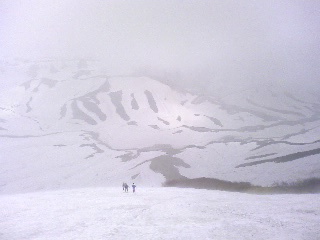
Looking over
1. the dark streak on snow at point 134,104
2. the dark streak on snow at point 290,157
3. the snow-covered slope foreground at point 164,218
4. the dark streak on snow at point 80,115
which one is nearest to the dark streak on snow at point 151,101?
the dark streak on snow at point 134,104

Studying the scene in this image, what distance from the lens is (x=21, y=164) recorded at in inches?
2318

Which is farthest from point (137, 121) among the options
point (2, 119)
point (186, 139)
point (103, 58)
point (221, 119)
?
point (103, 58)

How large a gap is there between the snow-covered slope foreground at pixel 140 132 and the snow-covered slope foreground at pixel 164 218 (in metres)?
14.8

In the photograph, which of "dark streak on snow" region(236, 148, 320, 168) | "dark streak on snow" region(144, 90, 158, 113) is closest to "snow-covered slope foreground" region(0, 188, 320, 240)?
"dark streak on snow" region(236, 148, 320, 168)

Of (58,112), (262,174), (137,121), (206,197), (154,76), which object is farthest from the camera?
(154,76)

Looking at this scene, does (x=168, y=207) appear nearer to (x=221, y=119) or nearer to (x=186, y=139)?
(x=186, y=139)

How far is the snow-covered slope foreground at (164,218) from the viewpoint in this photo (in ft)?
61.3

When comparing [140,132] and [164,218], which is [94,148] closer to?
[140,132]

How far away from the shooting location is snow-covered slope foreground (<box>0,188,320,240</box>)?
1869cm

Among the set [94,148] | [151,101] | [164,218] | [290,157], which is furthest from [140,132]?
[164,218]

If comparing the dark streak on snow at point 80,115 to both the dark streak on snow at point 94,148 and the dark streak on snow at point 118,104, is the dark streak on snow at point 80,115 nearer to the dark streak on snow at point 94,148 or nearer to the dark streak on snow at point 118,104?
the dark streak on snow at point 118,104

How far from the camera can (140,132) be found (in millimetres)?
83750

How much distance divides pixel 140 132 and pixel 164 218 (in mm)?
61714

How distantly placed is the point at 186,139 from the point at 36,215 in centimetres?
5491
